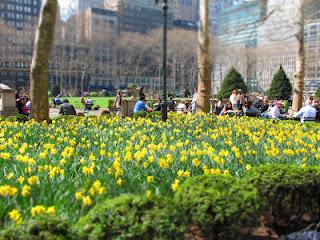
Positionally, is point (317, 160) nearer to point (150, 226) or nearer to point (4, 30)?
point (150, 226)

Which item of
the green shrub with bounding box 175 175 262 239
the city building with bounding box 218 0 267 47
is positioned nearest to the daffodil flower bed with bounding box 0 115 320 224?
the green shrub with bounding box 175 175 262 239

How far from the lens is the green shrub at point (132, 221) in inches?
102

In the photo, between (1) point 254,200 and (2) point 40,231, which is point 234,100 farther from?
(2) point 40,231

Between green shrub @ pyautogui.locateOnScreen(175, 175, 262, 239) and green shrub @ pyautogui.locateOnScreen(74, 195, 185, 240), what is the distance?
24 cm

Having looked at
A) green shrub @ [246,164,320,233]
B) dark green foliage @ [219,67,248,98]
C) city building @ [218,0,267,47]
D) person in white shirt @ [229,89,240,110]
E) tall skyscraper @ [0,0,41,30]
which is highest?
tall skyscraper @ [0,0,41,30]

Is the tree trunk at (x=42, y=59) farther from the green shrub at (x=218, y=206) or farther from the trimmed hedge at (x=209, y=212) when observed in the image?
the green shrub at (x=218, y=206)

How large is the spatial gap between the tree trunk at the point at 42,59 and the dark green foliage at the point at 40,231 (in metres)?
8.65

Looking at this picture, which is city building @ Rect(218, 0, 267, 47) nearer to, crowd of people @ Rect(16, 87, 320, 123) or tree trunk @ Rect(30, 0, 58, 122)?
crowd of people @ Rect(16, 87, 320, 123)

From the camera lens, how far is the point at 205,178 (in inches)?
140

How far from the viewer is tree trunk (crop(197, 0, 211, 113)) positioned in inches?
580

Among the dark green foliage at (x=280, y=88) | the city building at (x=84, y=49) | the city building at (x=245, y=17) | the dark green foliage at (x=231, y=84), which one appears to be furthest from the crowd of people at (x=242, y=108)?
the city building at (x=84, y=49)

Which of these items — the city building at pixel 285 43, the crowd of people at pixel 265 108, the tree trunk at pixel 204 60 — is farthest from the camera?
the city building at pixel 285 43

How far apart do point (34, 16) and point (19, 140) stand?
9568cm

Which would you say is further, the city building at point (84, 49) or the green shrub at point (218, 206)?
the city building at point (84, 49)
